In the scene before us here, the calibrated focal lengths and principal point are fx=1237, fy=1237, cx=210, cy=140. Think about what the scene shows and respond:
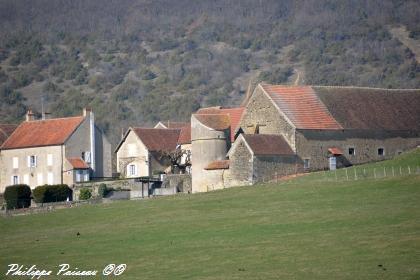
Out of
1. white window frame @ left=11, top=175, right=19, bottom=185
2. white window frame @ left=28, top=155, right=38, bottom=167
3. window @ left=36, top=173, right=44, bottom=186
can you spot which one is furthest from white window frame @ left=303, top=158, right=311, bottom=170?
white window frame @ left=11, top=175, right=19, bottom=185

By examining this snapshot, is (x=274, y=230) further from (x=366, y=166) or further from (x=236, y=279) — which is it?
(x=366, y=166)

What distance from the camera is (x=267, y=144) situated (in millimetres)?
70375

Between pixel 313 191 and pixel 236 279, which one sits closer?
pixel 236 279

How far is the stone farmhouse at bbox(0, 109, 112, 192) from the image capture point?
85625mm

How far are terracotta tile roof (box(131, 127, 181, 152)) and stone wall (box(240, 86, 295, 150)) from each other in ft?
42.2

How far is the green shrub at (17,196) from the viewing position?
7900 cm

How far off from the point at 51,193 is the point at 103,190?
134 inches

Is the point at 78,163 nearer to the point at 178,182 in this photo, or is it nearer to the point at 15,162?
the point at 15,162

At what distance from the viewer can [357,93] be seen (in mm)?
77875

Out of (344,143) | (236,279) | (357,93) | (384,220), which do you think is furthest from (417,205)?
(357,93)

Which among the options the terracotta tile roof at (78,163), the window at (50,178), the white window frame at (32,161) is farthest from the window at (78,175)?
the white window frame at (32,161)

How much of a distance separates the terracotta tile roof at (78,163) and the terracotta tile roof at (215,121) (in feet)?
47.1

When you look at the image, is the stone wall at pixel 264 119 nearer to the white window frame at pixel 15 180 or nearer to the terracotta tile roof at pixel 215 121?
the terracotta tile roof at pixel 215 121

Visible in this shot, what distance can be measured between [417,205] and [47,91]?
140m
